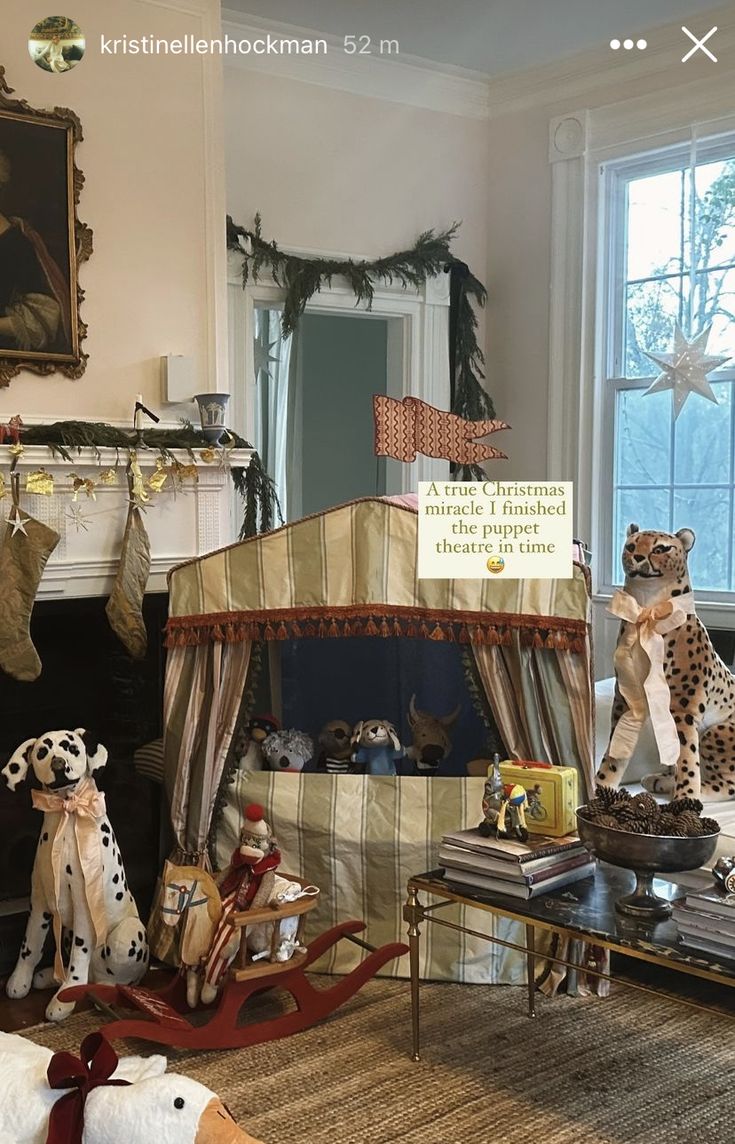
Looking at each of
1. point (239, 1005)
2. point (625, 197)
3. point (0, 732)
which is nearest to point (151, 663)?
point (0, 732)

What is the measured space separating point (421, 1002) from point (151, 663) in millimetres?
1439

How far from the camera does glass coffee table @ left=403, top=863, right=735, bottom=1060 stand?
2.23m

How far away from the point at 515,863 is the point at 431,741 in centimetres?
86

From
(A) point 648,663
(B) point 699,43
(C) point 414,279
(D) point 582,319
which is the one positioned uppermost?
(B) point 699,43

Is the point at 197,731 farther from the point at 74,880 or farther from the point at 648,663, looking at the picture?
the point at 648,663

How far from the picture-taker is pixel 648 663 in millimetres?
3020

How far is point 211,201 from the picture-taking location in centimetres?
395

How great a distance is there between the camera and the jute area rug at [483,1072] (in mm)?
2486

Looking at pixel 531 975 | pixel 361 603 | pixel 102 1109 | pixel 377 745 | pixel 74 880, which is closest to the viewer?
pixel 102 1109

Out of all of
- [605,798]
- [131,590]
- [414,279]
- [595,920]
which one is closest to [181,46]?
[414,279]

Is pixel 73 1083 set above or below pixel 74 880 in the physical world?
above

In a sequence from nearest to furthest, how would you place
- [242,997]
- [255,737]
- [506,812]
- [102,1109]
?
[102,1109] → [506,812] → [242,997] → [255,737]

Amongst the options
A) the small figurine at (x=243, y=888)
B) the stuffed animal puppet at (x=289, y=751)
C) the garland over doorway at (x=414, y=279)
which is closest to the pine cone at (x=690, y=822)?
the small figurine at (x=243, y=888)

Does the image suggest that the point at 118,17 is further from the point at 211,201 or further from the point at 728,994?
the point at 728,994
